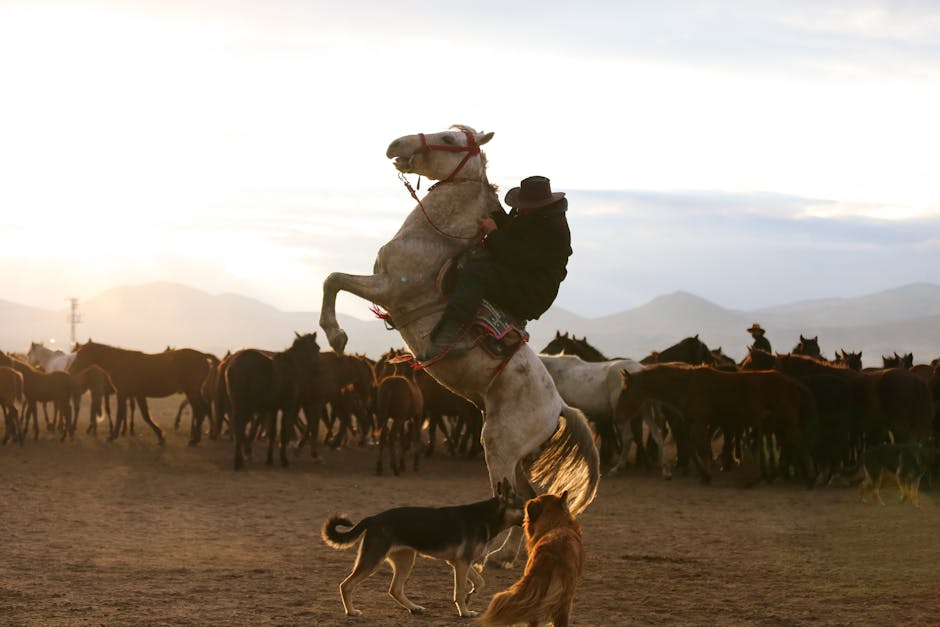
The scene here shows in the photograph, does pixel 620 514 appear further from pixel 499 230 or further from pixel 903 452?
pixel 499 230

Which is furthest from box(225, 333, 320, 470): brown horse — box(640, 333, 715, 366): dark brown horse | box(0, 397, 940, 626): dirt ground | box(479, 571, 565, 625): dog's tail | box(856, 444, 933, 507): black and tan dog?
box(479, 571, 565, 625): dog's tail

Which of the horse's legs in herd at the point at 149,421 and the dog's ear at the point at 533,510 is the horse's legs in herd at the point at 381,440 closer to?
the horse's legs in herd at the point at 149,421

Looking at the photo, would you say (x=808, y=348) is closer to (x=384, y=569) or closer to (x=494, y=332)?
(x=384, y=569)

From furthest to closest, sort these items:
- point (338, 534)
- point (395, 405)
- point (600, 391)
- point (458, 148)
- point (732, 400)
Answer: point (600, 391), point (395, 405), point (732, 400), point (458, 148), point (338, 534)

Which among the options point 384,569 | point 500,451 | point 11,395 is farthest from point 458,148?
point 11,395

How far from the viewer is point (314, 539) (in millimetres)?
11867

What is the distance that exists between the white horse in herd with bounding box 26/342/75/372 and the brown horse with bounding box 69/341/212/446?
33.4 ft

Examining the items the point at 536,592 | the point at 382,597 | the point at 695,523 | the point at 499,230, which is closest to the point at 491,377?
the point at 499,230

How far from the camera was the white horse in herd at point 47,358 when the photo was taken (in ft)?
111

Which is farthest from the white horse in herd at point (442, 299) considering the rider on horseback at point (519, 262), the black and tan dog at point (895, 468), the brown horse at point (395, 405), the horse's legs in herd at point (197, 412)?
the horse's legs in herd at point (197, 412)

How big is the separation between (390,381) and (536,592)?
13140mm

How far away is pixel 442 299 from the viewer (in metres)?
8.43

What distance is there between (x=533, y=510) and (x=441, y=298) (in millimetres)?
1823

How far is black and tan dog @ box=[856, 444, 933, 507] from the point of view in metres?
15.8
